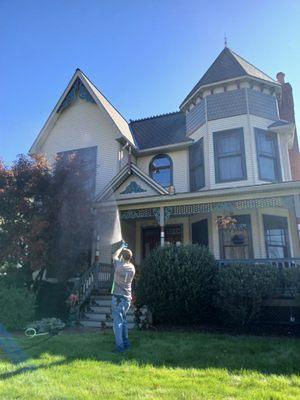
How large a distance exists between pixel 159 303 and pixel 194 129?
9093 mm

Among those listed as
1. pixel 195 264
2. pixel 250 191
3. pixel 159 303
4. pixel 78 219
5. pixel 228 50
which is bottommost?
pixel 159 303

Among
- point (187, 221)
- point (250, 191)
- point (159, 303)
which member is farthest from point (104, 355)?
point (187, 221)

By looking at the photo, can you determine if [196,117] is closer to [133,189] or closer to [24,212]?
[133,189]

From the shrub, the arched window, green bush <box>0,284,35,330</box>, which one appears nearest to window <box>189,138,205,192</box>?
the arched window

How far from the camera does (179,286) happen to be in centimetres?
866

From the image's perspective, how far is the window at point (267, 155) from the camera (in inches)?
537

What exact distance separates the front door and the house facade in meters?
0.04

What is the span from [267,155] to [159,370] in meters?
10.9

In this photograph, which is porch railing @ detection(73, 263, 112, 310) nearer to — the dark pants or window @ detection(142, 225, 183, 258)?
window @ detection(142, 225, 183, 258)

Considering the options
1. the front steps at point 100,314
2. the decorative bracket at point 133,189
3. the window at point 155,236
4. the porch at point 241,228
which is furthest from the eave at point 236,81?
the front steps at point 100,314

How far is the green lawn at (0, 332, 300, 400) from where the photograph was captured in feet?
13.7

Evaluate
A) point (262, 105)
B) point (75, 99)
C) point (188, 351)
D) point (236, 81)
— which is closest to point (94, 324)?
point (188, 351)

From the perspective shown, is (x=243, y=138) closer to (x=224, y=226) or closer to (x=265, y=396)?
(x=224, y=226)

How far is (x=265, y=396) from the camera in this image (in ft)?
13.2
